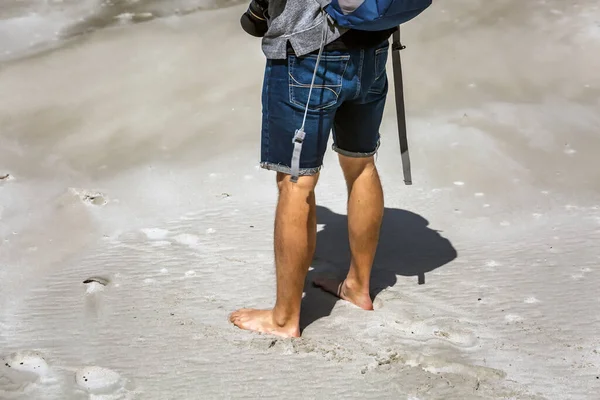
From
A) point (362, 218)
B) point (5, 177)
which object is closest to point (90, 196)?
point (5, 177)

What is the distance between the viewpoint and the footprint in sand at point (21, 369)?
2.71m

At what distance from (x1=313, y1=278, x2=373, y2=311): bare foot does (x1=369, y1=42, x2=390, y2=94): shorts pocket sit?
2.61 feet

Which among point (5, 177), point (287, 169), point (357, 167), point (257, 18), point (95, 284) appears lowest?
point (5, 177)

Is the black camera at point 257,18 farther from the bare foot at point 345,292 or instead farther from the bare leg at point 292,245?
the bare foot at point 345,292

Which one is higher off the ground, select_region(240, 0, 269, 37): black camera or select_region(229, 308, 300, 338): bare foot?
select_region(240, 0, 269, 37): black camera

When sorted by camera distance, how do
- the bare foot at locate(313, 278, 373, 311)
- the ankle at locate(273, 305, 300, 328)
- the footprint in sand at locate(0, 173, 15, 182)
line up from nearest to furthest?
the ankle at locate(273, 305, 300, 328) < the bare foot at locate(313, 278, 373, 311) < the footprint in sand at locate(0, 173, 15, 182)

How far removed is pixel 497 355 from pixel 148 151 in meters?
2.46

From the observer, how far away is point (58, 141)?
464cm

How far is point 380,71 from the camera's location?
9.15ft

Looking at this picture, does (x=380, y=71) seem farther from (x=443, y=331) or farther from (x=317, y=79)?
(x=443, y=331)

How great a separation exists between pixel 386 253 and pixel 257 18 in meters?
1.34

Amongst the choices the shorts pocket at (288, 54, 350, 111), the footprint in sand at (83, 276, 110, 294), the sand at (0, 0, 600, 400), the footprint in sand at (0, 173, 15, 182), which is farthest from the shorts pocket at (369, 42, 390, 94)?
the footprint in sand at (0, 173, 15, 182)

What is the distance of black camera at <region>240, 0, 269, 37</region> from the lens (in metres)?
2.73

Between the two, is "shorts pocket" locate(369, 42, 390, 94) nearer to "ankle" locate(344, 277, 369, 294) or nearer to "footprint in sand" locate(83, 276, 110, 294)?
"ankle" locate(344, 277, 369, 294)
